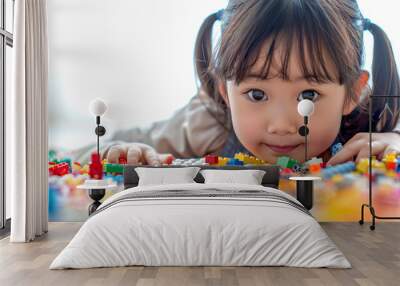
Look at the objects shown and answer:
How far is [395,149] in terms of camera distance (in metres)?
7.27

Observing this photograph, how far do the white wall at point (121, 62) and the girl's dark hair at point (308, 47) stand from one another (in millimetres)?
259

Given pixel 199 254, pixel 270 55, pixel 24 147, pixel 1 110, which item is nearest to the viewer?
pixel 199 254

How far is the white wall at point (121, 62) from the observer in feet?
24.0

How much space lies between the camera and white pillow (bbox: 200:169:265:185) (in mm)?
6582

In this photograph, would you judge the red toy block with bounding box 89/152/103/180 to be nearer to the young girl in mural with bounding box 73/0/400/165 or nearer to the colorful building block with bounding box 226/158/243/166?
the young girl in mural with bounding box 73/0/400/165

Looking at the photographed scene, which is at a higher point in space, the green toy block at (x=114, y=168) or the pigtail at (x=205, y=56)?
the pigtail at (x=205, y=56)

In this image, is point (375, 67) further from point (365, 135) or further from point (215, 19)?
point (215, 19)

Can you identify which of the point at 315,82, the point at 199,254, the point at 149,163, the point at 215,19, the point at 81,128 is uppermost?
the point at 215,19

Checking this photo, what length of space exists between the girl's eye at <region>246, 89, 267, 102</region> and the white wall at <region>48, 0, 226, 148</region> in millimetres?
748

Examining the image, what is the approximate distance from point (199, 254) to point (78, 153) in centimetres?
339

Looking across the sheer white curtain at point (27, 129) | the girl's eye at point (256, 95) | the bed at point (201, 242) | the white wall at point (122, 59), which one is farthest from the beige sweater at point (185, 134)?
the bed at point (201, 242)

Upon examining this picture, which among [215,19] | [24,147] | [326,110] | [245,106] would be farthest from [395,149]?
[24,147]

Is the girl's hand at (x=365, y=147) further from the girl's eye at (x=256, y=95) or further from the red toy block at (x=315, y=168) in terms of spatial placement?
the girl's eye at (x=256, y=95)

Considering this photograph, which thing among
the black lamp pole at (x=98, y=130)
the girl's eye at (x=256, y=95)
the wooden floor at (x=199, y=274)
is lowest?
the wooden floor at (x=199, y=274)
